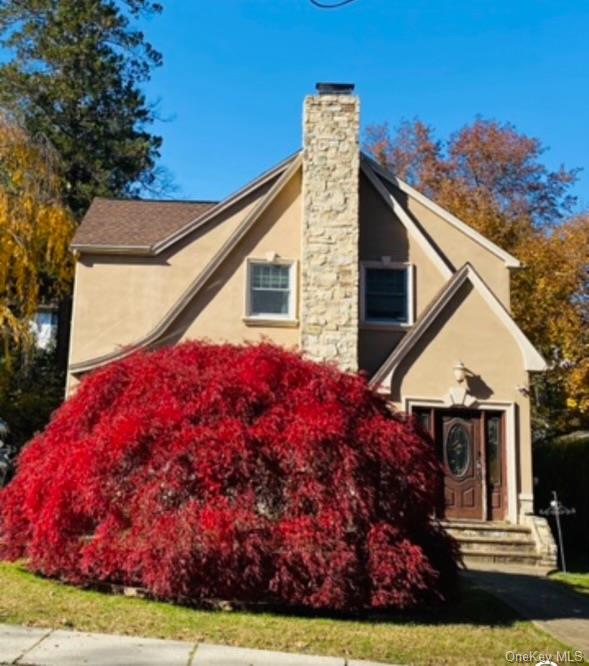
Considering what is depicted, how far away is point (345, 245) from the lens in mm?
15266

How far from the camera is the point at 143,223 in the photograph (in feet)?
57.1

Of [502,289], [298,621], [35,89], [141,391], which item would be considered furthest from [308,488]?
[35,89]

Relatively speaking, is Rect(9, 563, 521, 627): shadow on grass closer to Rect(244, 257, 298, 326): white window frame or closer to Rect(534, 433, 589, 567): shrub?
Rect(244, 257, 298, 326): white window frame

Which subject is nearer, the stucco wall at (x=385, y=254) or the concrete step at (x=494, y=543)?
the concrete step at (x=494, y=543)

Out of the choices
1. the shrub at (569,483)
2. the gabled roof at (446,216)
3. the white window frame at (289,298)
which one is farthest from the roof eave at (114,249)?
the shrub at (569,483)

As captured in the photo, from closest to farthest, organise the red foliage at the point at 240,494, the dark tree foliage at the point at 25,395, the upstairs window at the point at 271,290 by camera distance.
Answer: the red foliage at the point at 240,494
the upstairs window at the point at 271,290
the dark tree foliage at the point at 25,395

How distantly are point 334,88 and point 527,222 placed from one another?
48.8 feet

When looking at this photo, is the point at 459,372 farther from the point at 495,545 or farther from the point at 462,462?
the point at 495,545

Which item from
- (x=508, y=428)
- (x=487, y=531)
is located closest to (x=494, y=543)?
(x=487, y=531)

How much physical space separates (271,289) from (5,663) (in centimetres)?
1102

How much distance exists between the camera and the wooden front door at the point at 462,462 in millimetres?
14289

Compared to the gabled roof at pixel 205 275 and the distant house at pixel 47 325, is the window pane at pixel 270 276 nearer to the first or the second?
the gabled roof at pixel 205 275

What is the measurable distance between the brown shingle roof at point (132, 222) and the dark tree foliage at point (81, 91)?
7.71 m

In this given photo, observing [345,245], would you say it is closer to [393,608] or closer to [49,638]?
[393,608]
